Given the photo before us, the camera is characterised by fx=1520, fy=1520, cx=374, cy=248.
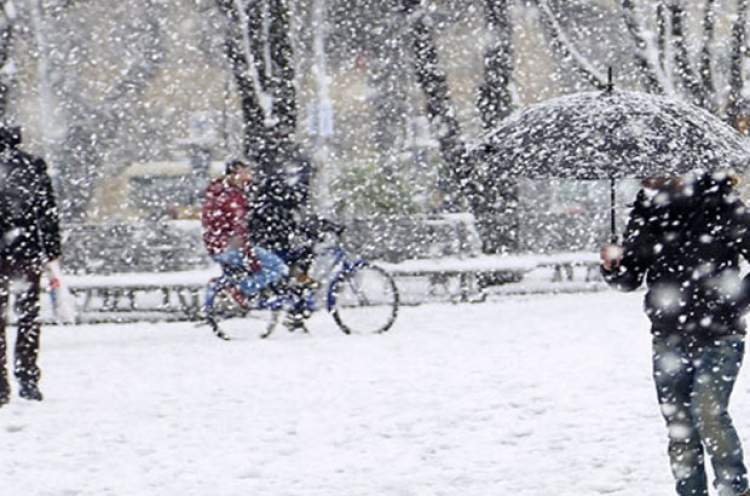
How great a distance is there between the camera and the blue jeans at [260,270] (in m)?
14.4

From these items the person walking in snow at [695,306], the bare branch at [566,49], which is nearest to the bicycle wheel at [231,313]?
the bare branch at [566,49]

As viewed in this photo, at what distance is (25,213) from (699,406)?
18.9 feet

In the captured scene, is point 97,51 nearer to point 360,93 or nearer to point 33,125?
point 33,125

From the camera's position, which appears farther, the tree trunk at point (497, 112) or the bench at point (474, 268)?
the tree trunk at point (497, 112)

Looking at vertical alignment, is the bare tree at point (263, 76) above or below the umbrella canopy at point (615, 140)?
above

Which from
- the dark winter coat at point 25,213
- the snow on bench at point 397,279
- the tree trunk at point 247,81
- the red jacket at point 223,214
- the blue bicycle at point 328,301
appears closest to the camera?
the dark winter coat at point 25,213

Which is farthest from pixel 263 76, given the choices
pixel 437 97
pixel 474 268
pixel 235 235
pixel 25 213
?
pixel 25 213

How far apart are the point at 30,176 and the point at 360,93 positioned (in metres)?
42.9

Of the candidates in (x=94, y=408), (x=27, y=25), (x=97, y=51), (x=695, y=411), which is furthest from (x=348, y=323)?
(x=97, y=51)

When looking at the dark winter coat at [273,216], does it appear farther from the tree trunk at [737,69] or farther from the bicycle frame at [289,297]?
the tree trunk at [737,69]

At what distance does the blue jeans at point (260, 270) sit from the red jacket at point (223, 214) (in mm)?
217

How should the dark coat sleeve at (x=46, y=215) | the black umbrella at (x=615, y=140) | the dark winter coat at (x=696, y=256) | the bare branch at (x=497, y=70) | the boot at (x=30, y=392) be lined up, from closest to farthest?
the dark winter coat at (x=696, y=256) < the black umbrella at (x=615, y=140) < the dark coat sleeve at (x=46, y=215) < the boot at (x=30, y=392) < the bare branch at (x=497, y=70)

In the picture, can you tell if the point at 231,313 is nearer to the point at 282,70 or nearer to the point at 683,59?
the point at 282,70

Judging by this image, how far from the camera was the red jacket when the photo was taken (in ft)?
46.3
